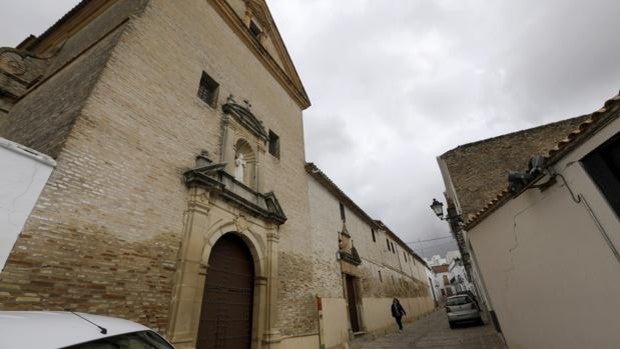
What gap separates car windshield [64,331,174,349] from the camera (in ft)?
5.52

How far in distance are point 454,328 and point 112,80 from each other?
14.5m

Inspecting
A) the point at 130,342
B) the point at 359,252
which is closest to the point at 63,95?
the point at 130,342

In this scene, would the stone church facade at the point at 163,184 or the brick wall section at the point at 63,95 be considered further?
the brick wall section at the point at 63,95

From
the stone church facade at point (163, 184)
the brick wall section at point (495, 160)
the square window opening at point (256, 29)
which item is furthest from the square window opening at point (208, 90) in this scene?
the brick wall section at point (495, 160)

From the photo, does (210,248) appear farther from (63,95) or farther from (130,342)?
(63,95)

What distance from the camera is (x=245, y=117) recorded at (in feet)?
26.3

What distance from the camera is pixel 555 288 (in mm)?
4219

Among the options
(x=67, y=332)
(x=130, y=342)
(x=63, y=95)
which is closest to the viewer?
(x=67, y=332)

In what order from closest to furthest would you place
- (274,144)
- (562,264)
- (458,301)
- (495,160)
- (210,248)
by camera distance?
(562,264) → (210,248) → (495,160) → (274,144) → (458,301)

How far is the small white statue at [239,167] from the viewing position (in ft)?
24.7

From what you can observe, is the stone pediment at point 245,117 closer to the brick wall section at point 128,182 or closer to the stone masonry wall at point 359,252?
the brick wall section at point 128,182

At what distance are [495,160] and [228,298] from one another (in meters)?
9.30

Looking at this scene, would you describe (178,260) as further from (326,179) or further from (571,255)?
(326,179)

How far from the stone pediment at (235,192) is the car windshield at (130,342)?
348 cm
